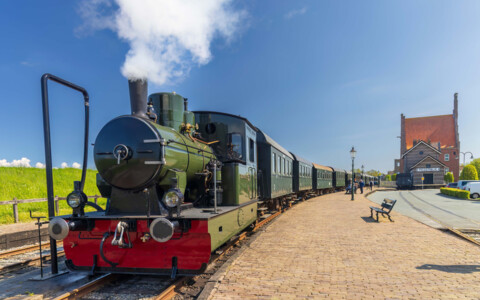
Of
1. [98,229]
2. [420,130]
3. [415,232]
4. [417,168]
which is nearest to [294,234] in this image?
[415,232]

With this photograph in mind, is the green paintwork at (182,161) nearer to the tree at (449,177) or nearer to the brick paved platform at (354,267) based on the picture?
the brick paved platform at (354,267)

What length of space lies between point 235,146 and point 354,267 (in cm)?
352

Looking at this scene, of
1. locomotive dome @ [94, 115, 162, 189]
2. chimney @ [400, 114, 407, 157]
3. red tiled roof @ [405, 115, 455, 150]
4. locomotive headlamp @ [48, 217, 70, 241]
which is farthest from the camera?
red tiled roof @ [405, 115, 455, 150]

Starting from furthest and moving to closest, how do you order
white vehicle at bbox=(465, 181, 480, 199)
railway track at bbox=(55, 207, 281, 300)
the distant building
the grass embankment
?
the distant building → white vehicle at bbox=(465, 181, 480, 199) → the grass embankment → railway track at bbox=(55, 207, 281, 300)

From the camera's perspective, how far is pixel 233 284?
14.0 feet

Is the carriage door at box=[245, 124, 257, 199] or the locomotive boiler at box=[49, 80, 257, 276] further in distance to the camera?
the carriage door at box=[245, 124, 257, 199]

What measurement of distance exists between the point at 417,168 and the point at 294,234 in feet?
145

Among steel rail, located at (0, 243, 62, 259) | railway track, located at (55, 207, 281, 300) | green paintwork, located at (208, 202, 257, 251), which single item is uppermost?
green paintwork, located at (208, 202, 257, 251)

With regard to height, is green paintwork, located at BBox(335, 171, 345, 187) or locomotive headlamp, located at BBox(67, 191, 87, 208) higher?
locomotive headlamp, located at BBox(67, 191, 87, 208)

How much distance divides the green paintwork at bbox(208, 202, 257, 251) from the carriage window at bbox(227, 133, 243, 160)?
121cm

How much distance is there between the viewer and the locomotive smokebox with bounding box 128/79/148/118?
4914 mm

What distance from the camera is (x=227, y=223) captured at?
16.6 feet

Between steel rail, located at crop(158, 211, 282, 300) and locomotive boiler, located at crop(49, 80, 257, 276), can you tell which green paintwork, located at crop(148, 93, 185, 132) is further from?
steel rail, located at crop(158, 211, 282, 300)

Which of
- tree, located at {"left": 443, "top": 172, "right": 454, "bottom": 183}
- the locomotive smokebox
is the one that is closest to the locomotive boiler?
the locomotive smokebox
